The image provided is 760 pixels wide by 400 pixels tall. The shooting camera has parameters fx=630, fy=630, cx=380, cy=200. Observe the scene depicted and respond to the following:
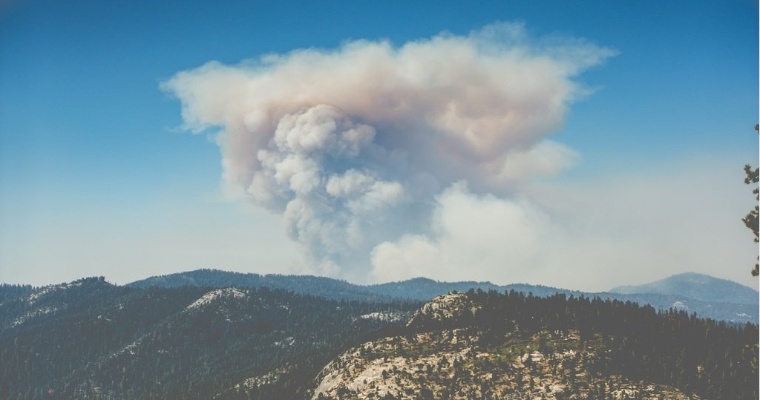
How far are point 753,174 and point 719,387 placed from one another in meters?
138

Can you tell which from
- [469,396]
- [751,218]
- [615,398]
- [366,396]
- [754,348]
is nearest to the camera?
[751,218]

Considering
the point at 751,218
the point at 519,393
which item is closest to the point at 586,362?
the point at 519,393

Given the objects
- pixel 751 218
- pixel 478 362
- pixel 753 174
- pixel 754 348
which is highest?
pixel 753 174

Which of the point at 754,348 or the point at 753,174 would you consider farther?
the point at 754,348

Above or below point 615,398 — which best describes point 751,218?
above

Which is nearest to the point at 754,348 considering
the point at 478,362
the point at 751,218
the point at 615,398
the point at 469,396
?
the point at 751,218

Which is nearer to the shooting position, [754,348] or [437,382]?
[754,348]

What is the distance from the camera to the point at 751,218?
6381 cm

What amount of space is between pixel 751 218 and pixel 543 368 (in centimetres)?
13506

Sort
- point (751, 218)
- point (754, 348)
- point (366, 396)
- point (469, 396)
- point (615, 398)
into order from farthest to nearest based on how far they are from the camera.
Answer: point (366, 396), point (469, 396), point (615, 398), point (754, 348), point (751, 218)

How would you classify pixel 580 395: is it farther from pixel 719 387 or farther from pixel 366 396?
pixel 366 396

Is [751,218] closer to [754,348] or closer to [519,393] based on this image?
[754,348]

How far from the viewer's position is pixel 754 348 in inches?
2825

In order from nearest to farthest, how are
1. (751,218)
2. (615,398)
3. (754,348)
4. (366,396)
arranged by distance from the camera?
(751,218), (754,348), (615,398), (366,396)
